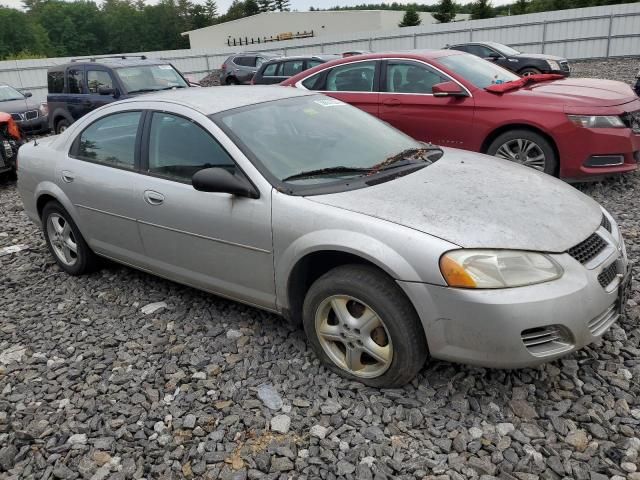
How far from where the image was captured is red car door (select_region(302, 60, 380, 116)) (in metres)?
6.86

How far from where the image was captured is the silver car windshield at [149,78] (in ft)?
33.7

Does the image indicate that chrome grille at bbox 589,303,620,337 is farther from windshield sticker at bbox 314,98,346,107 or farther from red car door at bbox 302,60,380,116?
red car door at bbox 302,60,380,116

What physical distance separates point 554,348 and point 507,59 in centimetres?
1519

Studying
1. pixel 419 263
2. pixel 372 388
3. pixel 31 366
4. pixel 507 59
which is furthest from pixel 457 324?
pixel 507 59

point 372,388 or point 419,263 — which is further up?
point 419,263

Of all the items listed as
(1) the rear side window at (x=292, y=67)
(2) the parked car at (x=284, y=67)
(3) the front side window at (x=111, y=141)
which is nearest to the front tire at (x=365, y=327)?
(3) the front side window at (x=111, y=141)

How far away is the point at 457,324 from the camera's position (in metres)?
2.54

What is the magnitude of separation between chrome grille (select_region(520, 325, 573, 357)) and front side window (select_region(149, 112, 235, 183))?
6.03 feet

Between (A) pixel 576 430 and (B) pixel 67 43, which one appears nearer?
(A) pixel 576 430

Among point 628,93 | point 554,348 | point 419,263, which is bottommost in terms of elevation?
point 554,348

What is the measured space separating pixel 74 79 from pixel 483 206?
10349mm

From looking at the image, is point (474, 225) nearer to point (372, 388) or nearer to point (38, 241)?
point (372, 388)

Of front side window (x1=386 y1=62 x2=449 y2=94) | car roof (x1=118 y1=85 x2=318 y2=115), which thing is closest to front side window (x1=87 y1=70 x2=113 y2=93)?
front side window (x1=386 y1=62 x2=449 y2=94)

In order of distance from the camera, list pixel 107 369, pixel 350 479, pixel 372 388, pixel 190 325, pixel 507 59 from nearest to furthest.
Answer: pixel 350 479
pixel 372 388
pixel 107 369
pixel 190 325
pixel 507 59
